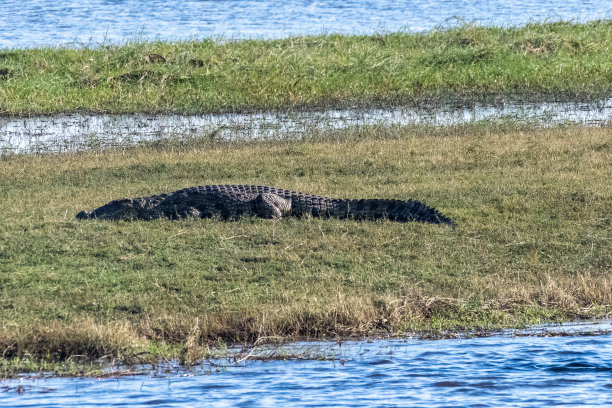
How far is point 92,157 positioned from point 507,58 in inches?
368

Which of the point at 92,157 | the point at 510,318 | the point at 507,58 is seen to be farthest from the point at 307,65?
the point at 510,318

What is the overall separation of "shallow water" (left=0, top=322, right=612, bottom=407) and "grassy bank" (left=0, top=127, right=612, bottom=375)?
316 mm

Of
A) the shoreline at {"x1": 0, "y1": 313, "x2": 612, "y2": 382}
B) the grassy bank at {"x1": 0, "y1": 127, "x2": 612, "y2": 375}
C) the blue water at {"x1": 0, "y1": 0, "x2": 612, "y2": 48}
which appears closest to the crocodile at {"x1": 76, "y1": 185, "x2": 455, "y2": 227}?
the grassy bank at {"x1": 0, "y1": 127, "x2": 612, "y2": 375}

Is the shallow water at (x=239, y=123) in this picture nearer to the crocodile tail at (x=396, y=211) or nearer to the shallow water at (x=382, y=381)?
the crocodile tail at (x=396, y=211)

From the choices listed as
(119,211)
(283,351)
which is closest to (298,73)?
(119,211)

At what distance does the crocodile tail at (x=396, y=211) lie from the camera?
315 inches

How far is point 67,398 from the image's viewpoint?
4562 mm

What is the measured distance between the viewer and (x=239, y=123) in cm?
1433

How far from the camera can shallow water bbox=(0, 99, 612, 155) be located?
13.4m

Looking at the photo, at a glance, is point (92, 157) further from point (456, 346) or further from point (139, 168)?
point (456, 346)

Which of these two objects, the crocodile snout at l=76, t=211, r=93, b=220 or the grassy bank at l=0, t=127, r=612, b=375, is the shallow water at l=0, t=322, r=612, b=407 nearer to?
the grassy bank at l=0, t=127, r=612, b=375

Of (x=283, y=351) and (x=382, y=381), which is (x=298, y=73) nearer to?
(x=283, y=351)

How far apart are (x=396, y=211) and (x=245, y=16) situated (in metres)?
23.5

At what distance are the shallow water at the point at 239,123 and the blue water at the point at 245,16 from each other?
9.45 meters
